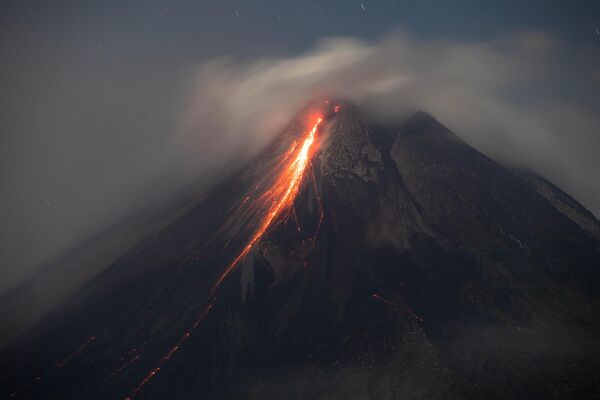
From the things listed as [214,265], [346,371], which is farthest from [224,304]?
[346,371]

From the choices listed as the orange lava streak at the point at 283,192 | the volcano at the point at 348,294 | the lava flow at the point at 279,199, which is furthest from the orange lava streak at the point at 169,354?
the orange lava streak at the point at 283,192

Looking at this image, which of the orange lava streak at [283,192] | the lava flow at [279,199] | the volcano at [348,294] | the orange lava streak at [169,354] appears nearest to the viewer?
the volcano at [348,294]

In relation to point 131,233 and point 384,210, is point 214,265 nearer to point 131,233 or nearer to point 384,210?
point 384,210

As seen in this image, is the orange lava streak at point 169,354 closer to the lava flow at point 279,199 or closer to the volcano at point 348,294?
the lava flow at point 279,199

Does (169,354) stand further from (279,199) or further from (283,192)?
(283,192)

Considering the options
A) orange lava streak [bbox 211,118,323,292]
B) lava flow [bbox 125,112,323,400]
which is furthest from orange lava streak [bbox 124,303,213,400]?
orange lava streak [bbox 211,118,323,292]

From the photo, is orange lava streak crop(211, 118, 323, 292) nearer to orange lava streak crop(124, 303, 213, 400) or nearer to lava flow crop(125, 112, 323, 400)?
lava flow crop(125, 112, 323, 400)
